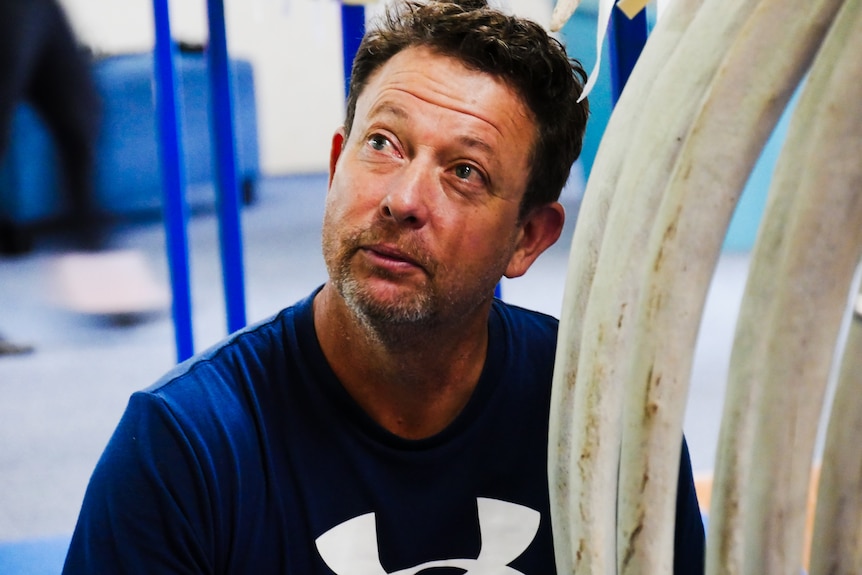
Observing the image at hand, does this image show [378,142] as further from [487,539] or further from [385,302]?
[487,539]

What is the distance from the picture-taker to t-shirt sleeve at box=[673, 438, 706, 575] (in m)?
1.31

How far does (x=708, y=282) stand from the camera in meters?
0.59

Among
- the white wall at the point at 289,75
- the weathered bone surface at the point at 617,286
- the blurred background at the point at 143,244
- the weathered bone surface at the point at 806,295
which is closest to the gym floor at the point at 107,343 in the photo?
the blurred background at the point at 143,244

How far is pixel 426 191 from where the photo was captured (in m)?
Answer: 1.20

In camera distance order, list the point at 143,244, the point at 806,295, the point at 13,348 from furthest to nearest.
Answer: the point at 143,244 < the point at 13,348 < the point at 806,295

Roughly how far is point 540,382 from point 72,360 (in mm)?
2802

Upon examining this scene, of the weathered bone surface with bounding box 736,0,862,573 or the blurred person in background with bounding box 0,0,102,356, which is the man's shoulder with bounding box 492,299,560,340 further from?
the blurred person in background with bounding box 0,0,102,356

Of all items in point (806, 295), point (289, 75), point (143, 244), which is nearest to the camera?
point (806, 295)

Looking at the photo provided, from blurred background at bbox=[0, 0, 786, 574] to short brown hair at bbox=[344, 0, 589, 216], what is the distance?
15 cm

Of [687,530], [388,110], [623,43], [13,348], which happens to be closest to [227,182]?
[388,110]

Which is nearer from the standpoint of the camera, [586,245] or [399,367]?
[586,245]

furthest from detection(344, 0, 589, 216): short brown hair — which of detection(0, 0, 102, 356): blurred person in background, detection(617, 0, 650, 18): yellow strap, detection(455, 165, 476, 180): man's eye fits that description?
detection(0, 0, 102, 356): blurred person in background

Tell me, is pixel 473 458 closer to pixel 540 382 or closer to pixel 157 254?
pixel 540 382

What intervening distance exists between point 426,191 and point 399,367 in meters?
0.22
